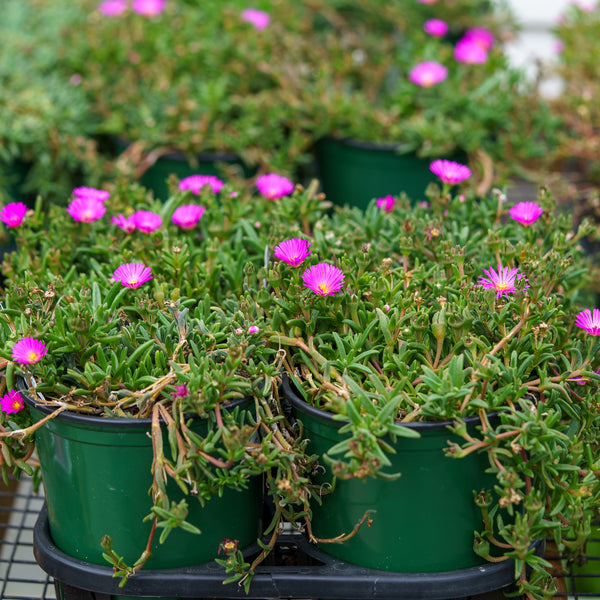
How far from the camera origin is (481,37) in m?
2.31

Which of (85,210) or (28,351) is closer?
(28,351)

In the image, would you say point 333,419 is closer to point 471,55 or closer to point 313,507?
point 313,507

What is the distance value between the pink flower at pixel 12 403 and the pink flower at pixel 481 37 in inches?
65.3

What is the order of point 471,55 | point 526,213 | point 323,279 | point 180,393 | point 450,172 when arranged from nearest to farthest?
point 180,393 < point 323,279 < point 526,213 < point 450,172 < point 471,55

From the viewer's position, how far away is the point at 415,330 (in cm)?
103

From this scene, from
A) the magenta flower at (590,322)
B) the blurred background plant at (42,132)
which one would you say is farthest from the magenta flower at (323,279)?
Answer: the blurred background plant at (42,132)

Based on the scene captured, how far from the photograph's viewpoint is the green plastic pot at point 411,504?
94cm

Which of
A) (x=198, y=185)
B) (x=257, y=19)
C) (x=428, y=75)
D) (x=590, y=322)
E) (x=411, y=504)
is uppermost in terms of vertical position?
(x=257, y=19)

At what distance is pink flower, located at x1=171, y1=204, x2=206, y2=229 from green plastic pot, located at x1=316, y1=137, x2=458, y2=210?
60 cm

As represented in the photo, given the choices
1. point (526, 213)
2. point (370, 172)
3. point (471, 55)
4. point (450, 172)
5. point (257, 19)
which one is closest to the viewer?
point (526, 213)

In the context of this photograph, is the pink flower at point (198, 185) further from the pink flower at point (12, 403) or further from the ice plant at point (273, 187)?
the pink flower at point (12, 403)

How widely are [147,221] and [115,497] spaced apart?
0.46 m

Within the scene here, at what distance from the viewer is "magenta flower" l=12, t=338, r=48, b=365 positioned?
3.06ft

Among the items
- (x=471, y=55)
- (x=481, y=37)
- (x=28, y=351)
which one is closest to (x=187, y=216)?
(x=28, y=351)
